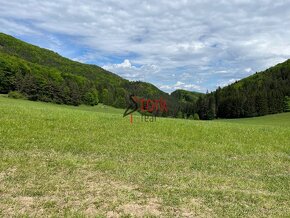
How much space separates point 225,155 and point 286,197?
8.31 meters

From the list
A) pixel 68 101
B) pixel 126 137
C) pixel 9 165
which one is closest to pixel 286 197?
pixel 9 165

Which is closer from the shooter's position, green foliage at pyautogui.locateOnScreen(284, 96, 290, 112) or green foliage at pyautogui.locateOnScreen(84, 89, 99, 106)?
green foliage at pyautogui.locateOnScreen(84, 89, 99, 106)

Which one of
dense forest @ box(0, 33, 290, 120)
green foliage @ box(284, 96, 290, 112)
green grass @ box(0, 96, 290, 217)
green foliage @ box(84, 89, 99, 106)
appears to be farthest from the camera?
green foliage @ box(284, 96, 290, 112)

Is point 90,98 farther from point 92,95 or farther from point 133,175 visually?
point 133,175

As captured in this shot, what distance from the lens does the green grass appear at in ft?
29.1

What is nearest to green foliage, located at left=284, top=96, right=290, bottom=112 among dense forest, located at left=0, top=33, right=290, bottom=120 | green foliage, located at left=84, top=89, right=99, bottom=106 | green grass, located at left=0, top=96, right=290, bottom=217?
dense forest, located at left=0, top=33, right=290, bottom=120

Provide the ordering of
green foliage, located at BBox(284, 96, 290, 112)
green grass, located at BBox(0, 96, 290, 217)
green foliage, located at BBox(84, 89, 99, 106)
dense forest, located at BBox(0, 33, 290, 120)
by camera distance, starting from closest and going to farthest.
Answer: green grass, located at BBox(0, 96, 290, 217) < dense forest, located at BBox(0, 33, 290, 120) < green foliage, located at BBox(84, 89, 99, 106) < green foliage, located at BBox(284, 96, 290, 112)

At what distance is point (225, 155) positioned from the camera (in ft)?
62.3

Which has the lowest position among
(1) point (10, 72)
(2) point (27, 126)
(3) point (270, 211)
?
(3) point (270, 211)

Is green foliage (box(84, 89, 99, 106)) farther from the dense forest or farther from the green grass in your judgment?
the green grass

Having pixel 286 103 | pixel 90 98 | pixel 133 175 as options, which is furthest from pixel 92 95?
pixel 133 175

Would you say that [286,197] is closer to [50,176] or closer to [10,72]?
[50,176]

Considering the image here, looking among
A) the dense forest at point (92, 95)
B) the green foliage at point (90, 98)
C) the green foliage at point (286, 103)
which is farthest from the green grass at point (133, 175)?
the green foliage at point (286, 103)

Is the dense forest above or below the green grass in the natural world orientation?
above
